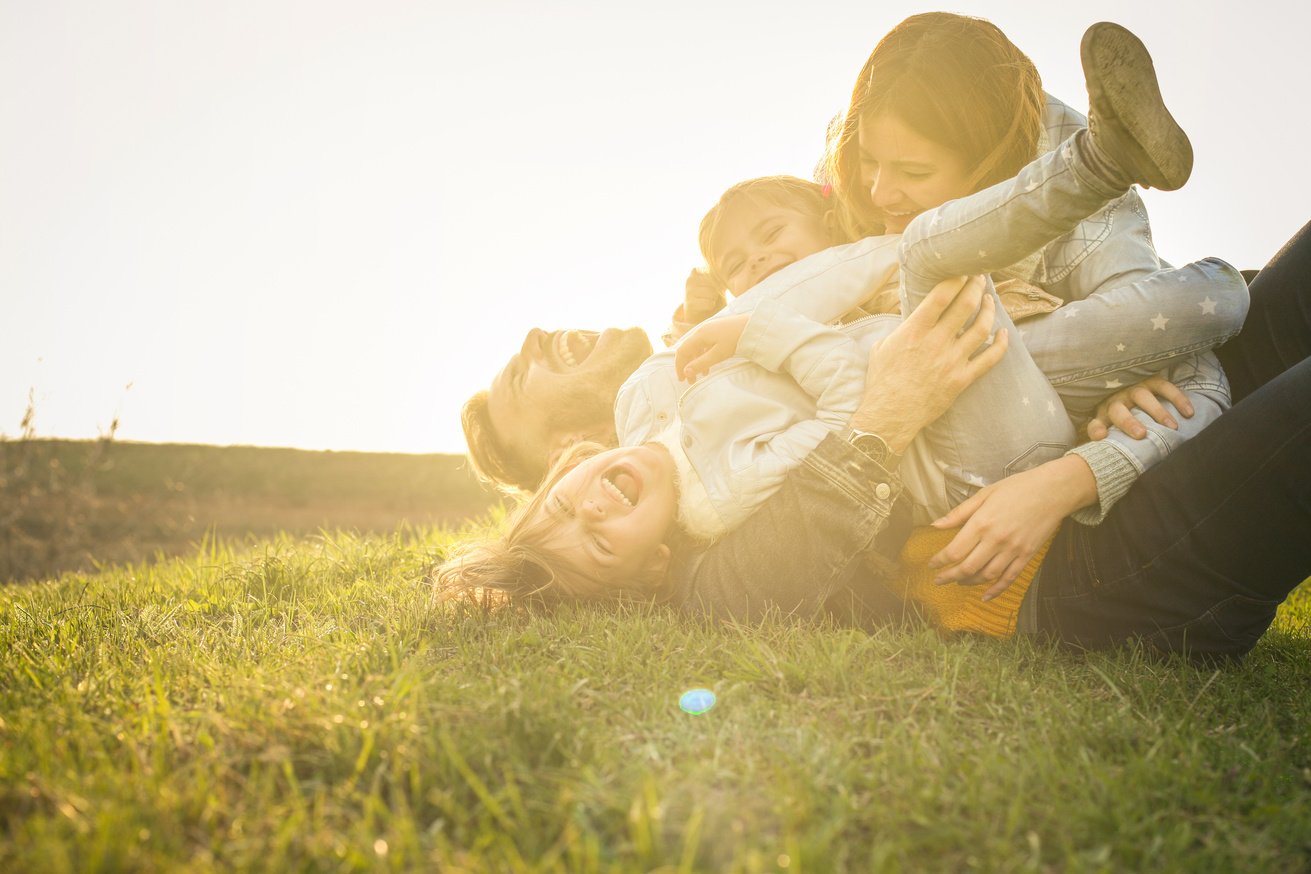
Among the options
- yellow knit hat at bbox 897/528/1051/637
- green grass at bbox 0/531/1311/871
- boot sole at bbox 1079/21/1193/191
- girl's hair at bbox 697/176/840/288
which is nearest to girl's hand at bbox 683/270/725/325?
girl's hair at bbox 697/176/840/288

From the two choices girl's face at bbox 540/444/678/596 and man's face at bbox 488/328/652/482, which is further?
man's face at bbox 488/328/652/482

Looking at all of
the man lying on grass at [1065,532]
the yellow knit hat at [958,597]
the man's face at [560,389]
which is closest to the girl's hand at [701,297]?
the man's face at [560,389]

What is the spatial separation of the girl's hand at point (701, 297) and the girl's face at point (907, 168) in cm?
126

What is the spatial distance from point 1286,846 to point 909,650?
1.00 m

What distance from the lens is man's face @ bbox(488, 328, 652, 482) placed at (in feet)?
14.7

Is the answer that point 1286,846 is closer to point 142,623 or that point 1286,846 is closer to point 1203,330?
point 1203,330

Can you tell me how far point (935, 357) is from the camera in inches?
91.3

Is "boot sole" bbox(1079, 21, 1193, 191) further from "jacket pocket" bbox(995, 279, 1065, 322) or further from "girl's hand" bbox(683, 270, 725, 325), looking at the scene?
A: "girl's hand" bbox(683, 270, 725, 325)

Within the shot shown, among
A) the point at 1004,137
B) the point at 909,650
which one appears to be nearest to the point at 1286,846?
the point at 909,650

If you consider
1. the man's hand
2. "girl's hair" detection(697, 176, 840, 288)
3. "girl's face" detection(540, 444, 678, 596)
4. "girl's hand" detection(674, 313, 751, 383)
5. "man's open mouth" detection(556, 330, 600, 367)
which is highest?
"girl's hair" detection(697, 176, 840, 288)

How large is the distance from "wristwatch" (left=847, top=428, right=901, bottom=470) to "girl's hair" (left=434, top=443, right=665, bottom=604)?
97 centimetres

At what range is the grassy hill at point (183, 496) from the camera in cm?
981

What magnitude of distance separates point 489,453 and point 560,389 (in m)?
0.77

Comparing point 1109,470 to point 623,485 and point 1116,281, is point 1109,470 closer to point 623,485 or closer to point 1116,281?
point 1116,281
